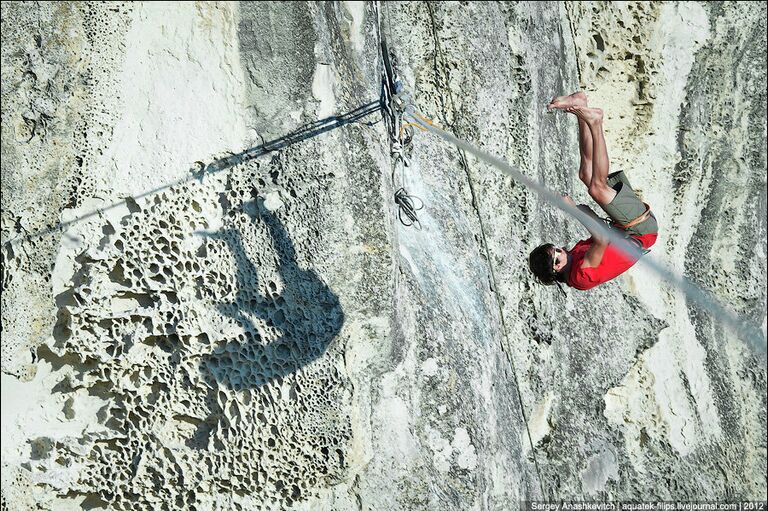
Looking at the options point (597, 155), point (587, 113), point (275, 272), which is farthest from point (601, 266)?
point (275, 272)

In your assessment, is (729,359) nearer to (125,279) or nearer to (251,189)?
(251,189)

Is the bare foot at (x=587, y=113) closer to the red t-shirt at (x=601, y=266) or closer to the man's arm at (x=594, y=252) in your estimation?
the man's arm at (x=594, y=252)

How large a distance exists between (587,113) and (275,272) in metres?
1.30

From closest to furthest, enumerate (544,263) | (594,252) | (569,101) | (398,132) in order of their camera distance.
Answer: (569,101) < (594,252) < (398,132) < (544,263)

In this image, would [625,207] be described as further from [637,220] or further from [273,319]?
[273,319]

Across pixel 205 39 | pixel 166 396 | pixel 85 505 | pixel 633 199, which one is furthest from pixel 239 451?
pixel 633 199

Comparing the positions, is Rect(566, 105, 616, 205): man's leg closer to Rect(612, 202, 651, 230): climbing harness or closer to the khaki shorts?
the khaki shorts

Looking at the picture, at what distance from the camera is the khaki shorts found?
354cm

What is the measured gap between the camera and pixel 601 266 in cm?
370

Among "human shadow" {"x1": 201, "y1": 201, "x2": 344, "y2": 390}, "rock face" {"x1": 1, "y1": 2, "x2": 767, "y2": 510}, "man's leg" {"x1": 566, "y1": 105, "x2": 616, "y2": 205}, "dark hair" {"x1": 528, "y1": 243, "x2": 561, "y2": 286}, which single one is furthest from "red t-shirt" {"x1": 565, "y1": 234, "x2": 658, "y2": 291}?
"human shadow" {"x1": 201, "y1": 201, "x2": 344, "y2": 390}

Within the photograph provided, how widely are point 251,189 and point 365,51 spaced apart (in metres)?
0.87

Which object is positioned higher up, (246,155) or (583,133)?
(246,155)

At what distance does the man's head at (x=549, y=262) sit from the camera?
154 inches

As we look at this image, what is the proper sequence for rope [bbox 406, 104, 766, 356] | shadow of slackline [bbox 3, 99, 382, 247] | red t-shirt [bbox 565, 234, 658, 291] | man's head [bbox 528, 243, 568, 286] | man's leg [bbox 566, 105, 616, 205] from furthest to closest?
1. man's head [bbox 528, 243, 568, 286]
2. red t-shirt [bbox 565, 234, 658, 291]
3. man's leg [bbox 566, 105, 616, 205]
4. shadow of slackline [bbox 3, 99, 382, 247]
5. rope [bbox 406, 104, 766, 356]
